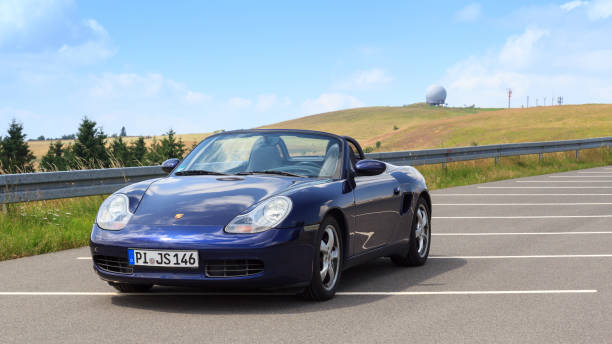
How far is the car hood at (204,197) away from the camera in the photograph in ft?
19.6

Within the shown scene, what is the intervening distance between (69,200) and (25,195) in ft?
5.68

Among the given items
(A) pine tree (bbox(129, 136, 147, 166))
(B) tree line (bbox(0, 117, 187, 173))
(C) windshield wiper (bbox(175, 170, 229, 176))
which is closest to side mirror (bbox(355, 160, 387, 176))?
(C) windshield wiper (bbox(175, 170, 229, 176))

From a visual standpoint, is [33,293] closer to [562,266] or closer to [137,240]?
[137,240]

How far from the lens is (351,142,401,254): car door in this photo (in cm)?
703

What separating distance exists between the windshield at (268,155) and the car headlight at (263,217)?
0.85 metres

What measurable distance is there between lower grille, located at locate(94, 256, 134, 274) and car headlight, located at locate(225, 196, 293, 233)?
81 centimetres

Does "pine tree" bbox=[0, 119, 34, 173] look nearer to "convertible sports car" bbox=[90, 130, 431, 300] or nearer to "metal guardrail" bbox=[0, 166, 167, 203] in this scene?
"metal guardrail" bbox=[0, 166, 167, 203]

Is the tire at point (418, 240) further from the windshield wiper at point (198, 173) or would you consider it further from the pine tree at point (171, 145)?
the pine tree at point (171, 145)

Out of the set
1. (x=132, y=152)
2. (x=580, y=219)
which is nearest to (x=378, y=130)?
(x=132, y=152)

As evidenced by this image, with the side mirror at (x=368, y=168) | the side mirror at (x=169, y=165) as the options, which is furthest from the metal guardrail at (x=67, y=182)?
the side mirror at (x=368, y=168)

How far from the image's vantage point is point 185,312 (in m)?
5.92

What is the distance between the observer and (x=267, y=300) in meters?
6.41

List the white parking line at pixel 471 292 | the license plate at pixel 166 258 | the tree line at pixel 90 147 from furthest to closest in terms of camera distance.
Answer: the tree line at pixel 90 147
the white parking line at pixel 471 292
the license plate at pixel 166 258

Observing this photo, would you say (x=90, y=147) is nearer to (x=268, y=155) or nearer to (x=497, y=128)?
(x=497, y=128)
